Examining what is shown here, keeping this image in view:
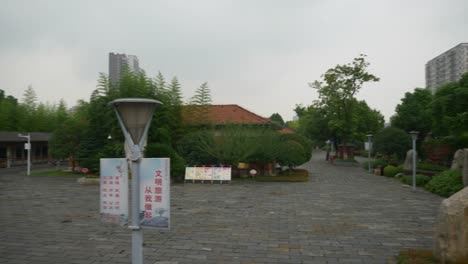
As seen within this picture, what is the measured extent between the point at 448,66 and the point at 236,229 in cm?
5637

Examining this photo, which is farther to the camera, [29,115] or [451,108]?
[29,115]

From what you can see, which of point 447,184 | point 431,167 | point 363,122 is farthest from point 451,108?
point 363,122

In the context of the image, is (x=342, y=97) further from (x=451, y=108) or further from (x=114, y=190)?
(x=114, y=190)

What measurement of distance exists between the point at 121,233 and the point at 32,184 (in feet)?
39.0

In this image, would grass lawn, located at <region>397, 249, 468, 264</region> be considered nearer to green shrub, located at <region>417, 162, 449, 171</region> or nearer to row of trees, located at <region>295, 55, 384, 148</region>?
green shrub, located at <region>417, 162, 449, 171</region>

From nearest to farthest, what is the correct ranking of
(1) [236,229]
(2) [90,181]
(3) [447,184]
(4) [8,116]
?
(1) [236,229]
(3) [447,184]
(2) [90,181]
(4) [8,116]

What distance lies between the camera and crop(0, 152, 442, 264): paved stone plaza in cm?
623

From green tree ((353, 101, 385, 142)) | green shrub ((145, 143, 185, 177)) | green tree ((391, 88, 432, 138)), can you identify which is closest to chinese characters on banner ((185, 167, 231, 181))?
green shrub ((145, 143, 185, 177))

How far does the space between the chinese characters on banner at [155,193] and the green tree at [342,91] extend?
28249mm

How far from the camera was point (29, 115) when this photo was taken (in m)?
31.4

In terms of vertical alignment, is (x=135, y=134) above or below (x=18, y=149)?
above

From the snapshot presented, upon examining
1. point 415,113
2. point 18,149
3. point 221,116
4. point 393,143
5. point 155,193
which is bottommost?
point 18,149

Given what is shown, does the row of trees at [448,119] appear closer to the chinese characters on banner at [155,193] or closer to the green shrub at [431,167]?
the green shrub at [431,167]

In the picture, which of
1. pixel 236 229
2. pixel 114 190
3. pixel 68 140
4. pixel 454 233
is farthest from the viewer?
pixel 68 140
